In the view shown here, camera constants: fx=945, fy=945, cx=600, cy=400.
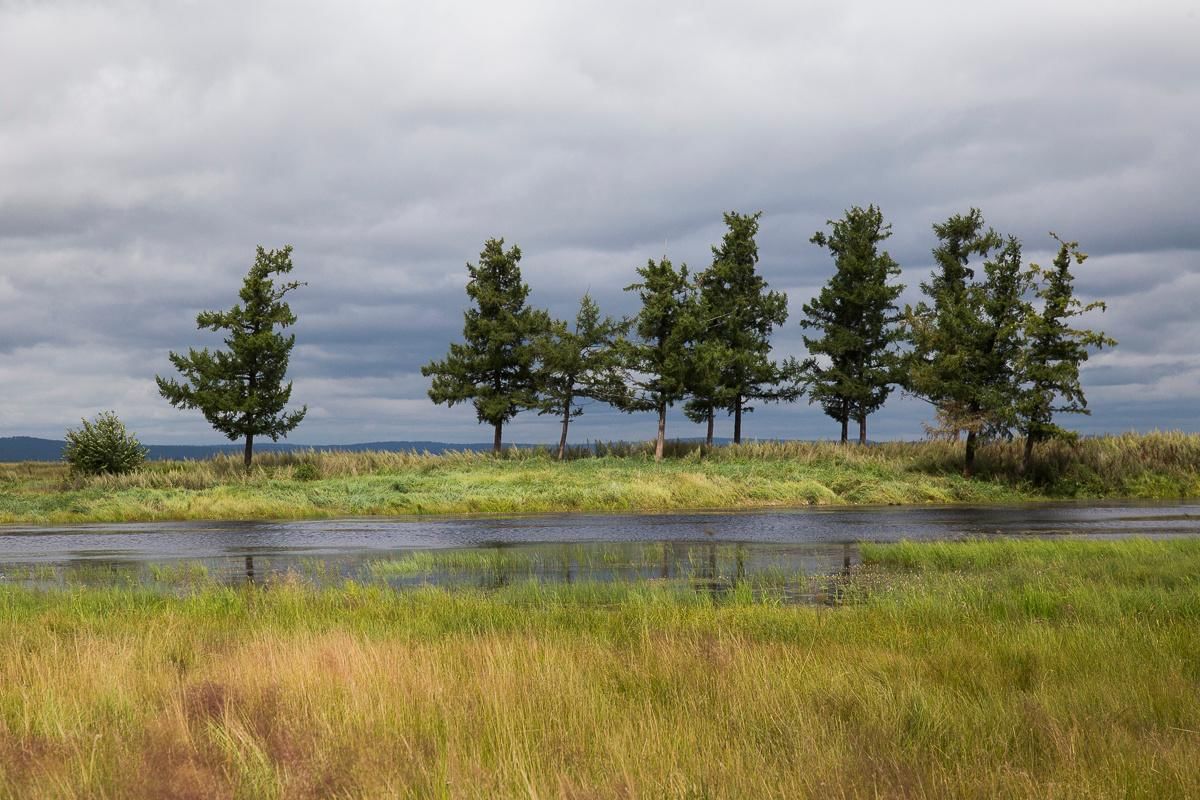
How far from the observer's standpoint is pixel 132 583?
687 inches

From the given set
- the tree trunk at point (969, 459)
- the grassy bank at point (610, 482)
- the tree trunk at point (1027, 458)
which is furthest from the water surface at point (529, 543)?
the tree trunk at point (969, 459)

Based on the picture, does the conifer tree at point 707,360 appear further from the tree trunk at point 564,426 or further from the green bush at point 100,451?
the green bush at point 100,451

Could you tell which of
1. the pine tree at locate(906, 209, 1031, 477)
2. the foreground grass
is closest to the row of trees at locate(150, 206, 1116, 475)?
the pine tree at locate(906, 209, 1031, 477)

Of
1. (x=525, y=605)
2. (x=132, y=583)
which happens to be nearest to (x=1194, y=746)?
(x=525, y=605)

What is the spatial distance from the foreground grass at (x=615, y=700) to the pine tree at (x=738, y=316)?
4595 centimetres

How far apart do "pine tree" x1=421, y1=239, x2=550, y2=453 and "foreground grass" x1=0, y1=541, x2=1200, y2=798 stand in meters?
48.0

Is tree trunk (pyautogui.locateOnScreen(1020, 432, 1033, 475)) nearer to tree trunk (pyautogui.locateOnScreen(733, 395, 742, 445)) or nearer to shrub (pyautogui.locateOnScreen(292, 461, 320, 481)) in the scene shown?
tree trunk (pyautogui.locateOnScreen(733, 395, 742, 445))

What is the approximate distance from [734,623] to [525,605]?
382cm

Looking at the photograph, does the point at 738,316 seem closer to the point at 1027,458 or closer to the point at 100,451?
the point at 1027,458

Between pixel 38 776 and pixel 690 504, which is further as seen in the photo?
pixel 690 504

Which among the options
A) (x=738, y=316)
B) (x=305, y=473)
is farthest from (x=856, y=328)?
(x=305, y=473)

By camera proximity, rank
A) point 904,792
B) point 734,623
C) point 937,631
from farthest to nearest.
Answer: point 734,623 < point 937,631 < point 904,792

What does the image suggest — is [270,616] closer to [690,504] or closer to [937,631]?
[937,631]

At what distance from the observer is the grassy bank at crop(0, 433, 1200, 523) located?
40281 millimetres
